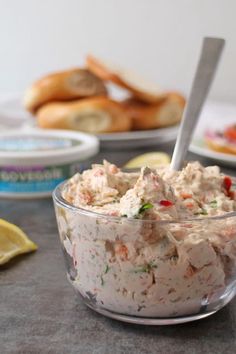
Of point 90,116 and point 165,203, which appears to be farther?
point 90,116

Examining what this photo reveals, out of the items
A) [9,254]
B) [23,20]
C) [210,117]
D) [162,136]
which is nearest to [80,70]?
[162,136]

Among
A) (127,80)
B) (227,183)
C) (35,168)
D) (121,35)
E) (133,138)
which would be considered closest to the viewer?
(227,183)

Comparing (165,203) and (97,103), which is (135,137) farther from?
(165,203)

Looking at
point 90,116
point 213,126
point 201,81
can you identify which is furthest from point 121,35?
point 201,81

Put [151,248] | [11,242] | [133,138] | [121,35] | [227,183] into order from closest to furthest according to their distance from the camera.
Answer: [151,248] < [227,183] < [11,242] < [133,138] < [121,35]

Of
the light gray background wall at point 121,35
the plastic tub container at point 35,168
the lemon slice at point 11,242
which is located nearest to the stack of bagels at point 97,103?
the plastic tub container at point 35,168

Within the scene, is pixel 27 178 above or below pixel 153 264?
below

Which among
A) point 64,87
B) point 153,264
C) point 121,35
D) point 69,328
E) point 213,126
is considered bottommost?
point 121,35

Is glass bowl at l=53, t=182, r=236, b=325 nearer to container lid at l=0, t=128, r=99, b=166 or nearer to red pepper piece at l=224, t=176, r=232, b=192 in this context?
red pepper piece at l=224, t=176, r=232, b=192
